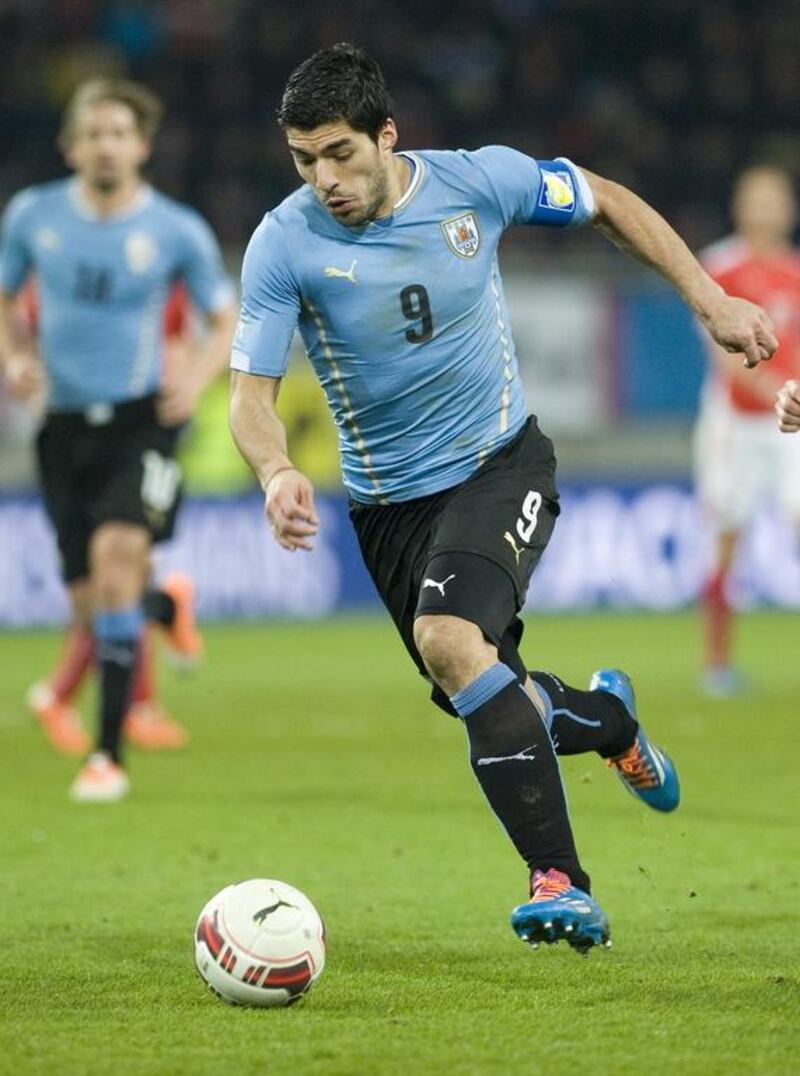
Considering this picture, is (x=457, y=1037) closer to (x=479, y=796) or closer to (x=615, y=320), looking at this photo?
(x=479, y=796)

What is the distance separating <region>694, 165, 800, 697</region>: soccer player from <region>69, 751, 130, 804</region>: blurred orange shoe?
4219 mm

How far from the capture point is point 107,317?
8516 mm

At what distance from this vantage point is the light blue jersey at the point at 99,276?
8.46 metres

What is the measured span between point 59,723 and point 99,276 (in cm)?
211

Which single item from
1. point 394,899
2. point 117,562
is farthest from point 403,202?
point 117,562

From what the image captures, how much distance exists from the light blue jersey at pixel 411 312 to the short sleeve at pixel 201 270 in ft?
10.5

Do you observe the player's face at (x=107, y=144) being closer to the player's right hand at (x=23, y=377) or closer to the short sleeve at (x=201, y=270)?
the short sleeve at (x=201, y=270)

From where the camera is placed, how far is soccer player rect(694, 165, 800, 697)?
11.2 meters

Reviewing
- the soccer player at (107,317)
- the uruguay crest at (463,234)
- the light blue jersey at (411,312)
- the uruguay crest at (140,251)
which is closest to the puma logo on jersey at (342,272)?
the light blue jersey at (411,312)

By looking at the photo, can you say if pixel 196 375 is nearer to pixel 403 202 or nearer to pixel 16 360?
pixel 16 360

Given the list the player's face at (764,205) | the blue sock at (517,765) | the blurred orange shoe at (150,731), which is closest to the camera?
the blue sock at (517,765)

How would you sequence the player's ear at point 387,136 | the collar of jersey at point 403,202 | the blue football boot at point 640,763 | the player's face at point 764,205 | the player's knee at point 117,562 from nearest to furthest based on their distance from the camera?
1. the player's ear at point 387,136
2. the collar of jersey at point 403,202
3. the blue football boot at point 640,763
4. the player's knee at point 117,562
5. the player's face at point 764,205

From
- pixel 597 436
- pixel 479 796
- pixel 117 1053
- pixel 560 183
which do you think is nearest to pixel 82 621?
pixel 479 796

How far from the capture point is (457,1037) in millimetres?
4086
